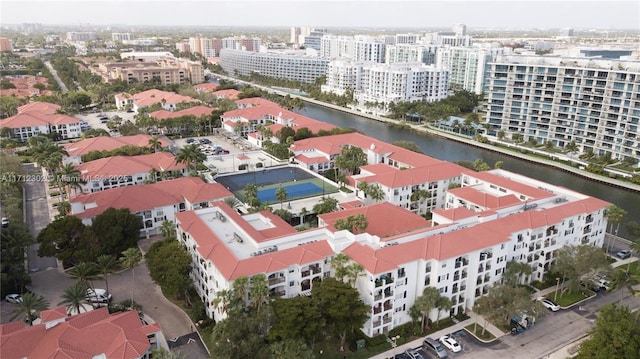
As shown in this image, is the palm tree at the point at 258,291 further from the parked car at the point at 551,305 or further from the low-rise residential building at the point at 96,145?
the low-rise residential building at the point at 96,145

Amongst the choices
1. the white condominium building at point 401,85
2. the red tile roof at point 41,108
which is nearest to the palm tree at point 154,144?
the red tile roof at point 41,108

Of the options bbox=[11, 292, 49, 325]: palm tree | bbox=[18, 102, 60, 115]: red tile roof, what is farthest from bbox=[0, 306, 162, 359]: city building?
bbox=[18, 102, 60, 115]: red tile roof

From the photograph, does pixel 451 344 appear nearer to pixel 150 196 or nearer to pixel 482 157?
pixel 150 196

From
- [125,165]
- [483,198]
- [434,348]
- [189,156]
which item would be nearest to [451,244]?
[434,348]

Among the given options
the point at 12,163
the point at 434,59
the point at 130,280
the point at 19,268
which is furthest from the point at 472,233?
the point at 434,59

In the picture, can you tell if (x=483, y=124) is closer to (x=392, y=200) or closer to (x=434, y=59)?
(x=392, y=200)

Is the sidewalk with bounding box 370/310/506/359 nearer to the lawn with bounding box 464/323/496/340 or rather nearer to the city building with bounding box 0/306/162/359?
the lawn with bounding box 464/323/496/340

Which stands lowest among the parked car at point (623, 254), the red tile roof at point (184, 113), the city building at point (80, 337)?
the parked car at point (623, 254)
